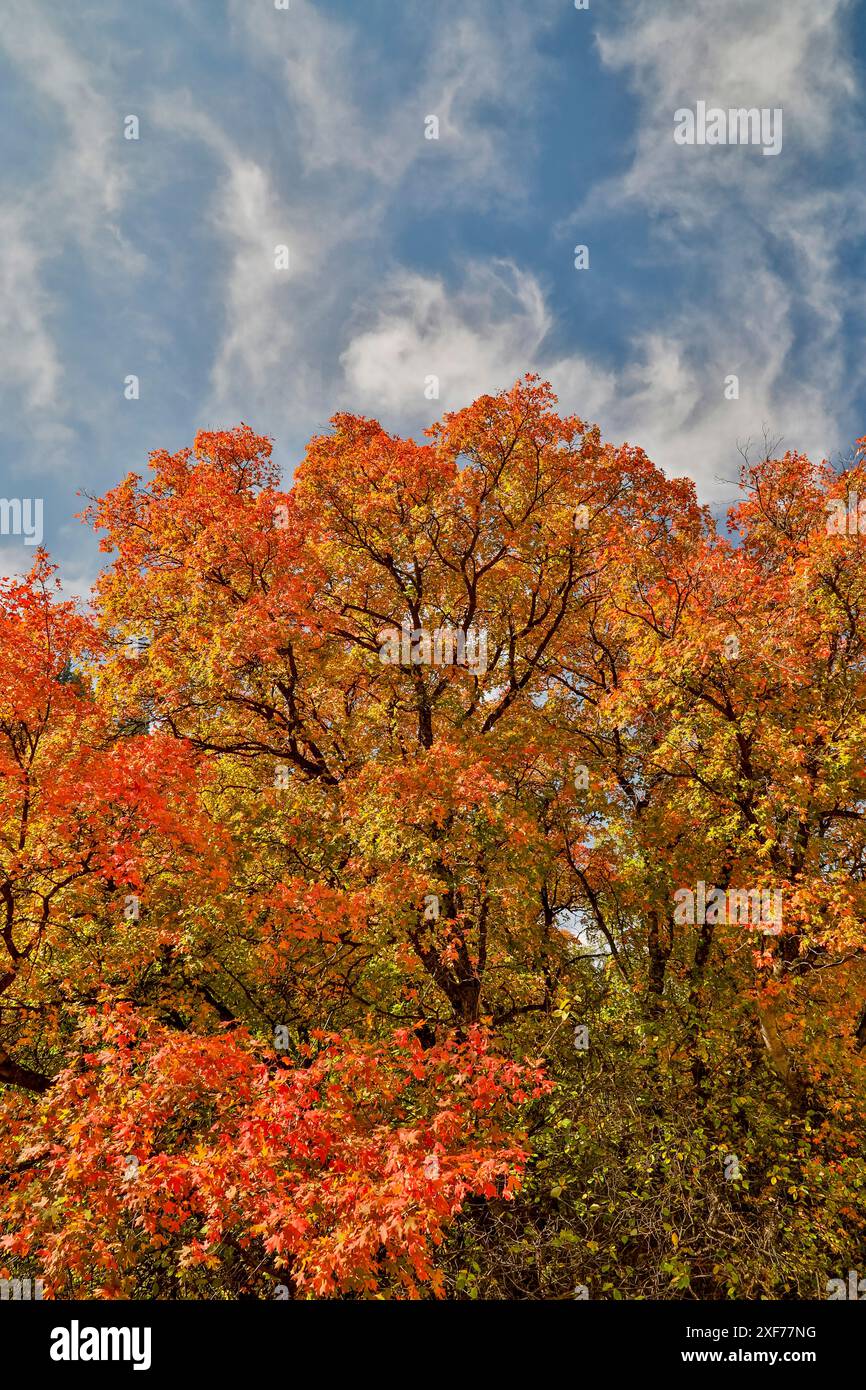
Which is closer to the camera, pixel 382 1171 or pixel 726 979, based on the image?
pixel 382 1171

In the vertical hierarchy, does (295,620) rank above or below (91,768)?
above

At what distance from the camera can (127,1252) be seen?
22.5ft

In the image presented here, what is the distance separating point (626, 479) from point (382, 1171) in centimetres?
1551

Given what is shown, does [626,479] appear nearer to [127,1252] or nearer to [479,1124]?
[479,1124]

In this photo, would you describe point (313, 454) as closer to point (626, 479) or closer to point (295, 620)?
point (295, 620)

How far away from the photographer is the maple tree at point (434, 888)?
7.93 metres

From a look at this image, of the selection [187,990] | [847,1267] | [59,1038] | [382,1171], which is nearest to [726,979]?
[847,1267]

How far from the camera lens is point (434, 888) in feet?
34.9

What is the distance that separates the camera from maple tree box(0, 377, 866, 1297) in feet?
26.0

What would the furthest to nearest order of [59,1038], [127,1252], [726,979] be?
[726,979], [59,1038], [127,1252]

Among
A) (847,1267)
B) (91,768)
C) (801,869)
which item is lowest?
(847,1267)

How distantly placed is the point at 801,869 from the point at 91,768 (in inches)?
497
